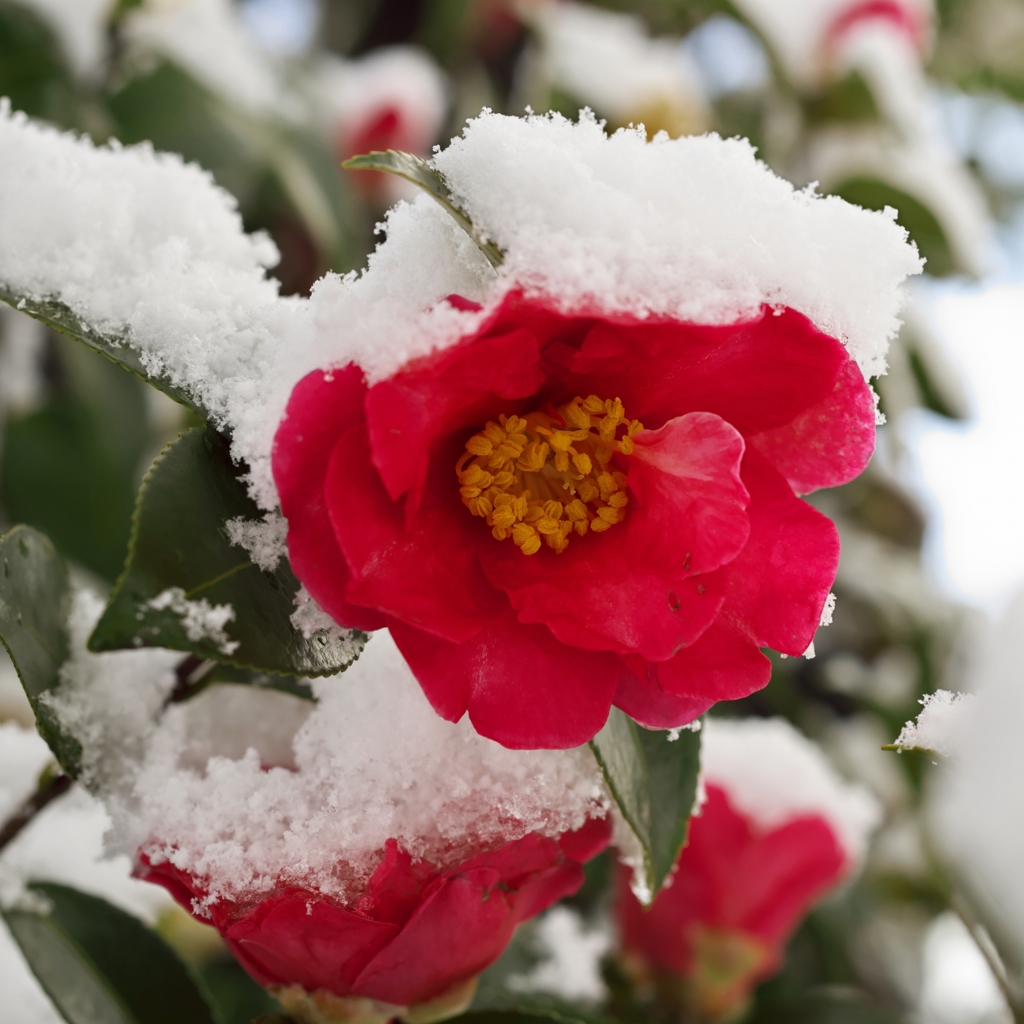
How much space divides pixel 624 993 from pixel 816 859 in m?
0.27

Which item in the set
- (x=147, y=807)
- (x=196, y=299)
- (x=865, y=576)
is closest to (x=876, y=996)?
(x=865, y=576)

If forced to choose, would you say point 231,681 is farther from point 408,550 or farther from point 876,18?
point 876,18

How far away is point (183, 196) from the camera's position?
1.75 feet

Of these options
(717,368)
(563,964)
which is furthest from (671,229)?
(563,964)

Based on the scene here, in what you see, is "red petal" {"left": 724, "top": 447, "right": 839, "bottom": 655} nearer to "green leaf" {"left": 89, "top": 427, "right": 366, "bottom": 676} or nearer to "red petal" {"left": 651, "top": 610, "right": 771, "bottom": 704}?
"red petal" {"left": 651, "top": 610, "right": 771, "bottom": 704}

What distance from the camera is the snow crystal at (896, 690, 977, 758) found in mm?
394

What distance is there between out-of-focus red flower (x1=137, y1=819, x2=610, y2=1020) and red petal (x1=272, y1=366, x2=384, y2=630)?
0.42 feet

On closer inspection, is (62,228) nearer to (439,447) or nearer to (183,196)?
(183,196)

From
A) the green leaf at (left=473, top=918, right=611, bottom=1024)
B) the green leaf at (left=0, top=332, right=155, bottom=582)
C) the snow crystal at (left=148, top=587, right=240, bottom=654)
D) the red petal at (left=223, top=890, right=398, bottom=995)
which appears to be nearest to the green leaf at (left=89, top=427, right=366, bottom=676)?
the snow crystal at (left=148, top=587, right=240, bottom=654)

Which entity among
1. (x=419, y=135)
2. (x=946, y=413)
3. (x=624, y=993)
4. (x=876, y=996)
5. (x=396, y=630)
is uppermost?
(x=396, y=630)

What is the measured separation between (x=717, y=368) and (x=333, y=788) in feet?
0.81

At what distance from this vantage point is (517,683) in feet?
1.36

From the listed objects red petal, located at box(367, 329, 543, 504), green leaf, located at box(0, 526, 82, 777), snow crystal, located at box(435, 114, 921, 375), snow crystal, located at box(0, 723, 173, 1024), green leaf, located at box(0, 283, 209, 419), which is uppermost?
snow crystal, located at box(435, 114, 921, 375)

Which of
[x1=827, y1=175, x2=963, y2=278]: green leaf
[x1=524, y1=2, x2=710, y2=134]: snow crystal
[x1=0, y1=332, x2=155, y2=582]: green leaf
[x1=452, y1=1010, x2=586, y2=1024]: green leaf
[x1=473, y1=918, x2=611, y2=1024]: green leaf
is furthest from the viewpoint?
[x1=524, y1=2, x2=710, y2=134]: snow crystal
